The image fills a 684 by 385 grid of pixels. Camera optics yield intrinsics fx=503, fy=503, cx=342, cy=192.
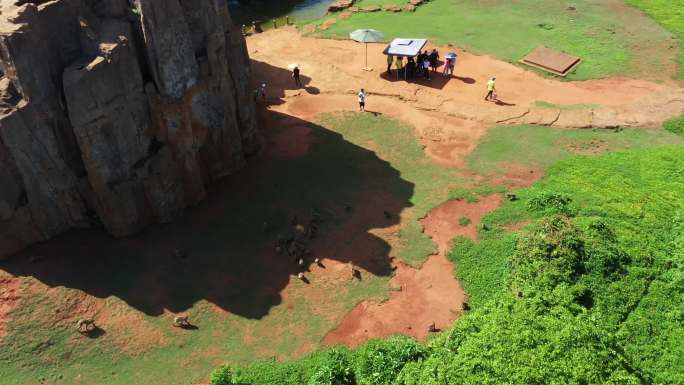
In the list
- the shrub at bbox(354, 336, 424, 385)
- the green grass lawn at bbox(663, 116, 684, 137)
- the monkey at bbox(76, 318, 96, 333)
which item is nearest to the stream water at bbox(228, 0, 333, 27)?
the green grass lawn at bbox(663, 116, 684, 137)

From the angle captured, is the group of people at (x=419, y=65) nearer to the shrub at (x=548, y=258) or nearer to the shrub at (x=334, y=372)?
the shrub at (x=548, y=258)

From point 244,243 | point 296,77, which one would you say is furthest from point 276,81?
point 244,243

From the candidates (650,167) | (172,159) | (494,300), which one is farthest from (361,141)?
(650,167)

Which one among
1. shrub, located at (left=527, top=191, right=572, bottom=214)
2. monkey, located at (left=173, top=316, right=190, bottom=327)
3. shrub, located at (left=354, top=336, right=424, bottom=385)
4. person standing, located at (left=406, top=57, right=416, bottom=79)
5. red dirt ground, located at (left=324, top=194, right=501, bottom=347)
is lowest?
red dirt ground, located at (left=324, top=194, right=501, bottom=347)

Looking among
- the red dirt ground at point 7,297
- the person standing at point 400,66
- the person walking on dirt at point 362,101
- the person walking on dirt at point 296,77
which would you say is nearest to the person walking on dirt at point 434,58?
the person standing at point 400,66

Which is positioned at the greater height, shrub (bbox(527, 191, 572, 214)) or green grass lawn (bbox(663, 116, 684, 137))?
green grass lawn (bbox(663, 116, 684, 137))

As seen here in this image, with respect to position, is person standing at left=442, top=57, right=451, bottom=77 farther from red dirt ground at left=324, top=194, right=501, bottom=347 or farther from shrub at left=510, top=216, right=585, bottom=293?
shrub at left=510, top=216, right=585, bottom=293
